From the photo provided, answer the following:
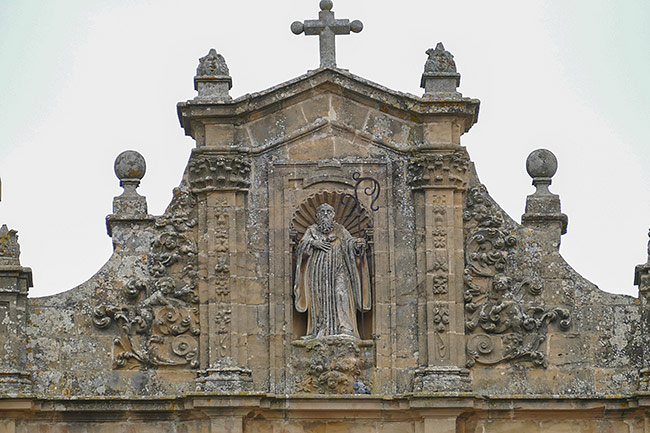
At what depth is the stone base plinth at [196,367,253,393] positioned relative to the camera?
99.0 ft

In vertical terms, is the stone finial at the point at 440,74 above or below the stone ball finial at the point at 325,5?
below

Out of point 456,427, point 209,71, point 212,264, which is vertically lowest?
point 456,427

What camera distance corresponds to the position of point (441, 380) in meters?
30.3

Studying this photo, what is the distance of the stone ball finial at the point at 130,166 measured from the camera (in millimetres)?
31125

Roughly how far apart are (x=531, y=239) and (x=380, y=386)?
2.51m

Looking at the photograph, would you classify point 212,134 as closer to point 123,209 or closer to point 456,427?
point 123,209

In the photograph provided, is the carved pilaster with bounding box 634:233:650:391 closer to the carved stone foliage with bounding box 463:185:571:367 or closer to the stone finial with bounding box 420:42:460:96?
the carved stone foliage with bounding box 463:185:571:367

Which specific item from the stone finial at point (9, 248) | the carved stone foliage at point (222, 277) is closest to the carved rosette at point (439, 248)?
the carved stone foliage at point (222, 277)

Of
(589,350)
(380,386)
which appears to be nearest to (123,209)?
(380,386)

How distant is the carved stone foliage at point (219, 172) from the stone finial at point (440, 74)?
234cm

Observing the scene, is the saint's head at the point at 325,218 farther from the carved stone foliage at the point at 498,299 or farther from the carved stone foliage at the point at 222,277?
the carved stone foliage at the point at 498,299

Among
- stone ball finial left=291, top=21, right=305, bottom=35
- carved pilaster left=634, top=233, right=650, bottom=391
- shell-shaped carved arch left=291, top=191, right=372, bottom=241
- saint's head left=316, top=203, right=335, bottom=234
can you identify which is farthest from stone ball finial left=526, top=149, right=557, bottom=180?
stone ball finial left=291, top=21, right=305, bottom=35

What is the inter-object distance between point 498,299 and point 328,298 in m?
1.97

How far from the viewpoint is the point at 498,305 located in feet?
101
